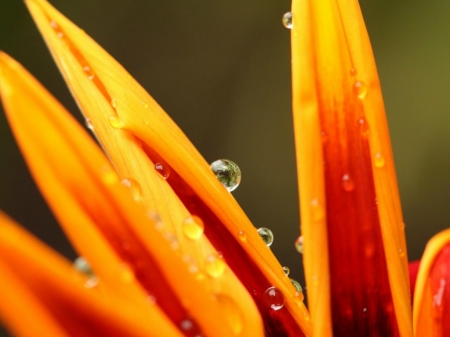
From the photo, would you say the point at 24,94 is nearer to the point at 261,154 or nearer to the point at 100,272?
the point at 100,272

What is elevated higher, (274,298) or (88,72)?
(88,72)

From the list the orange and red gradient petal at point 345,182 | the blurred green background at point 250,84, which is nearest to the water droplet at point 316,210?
the orange and red gradient petal at point 345,182

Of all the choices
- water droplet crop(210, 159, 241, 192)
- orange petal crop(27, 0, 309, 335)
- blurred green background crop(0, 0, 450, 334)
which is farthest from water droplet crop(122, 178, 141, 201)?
blurred green background crop(0, 0, 450, 334)

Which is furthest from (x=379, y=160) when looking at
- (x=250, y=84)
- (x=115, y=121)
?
(x=250, y=84)

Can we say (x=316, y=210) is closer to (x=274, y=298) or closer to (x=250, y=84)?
(x=274, y=298)

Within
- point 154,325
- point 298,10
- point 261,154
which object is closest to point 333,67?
point 298,10

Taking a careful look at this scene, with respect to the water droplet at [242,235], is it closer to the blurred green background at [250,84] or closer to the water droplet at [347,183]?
the water droplet at [347,183]
